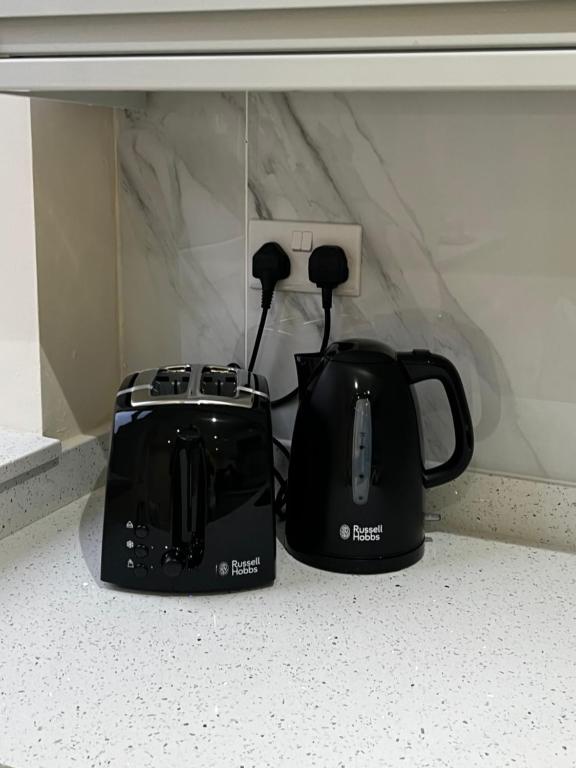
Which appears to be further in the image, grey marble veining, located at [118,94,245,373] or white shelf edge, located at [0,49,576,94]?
grey marble veining, located at [118,94,245,373]

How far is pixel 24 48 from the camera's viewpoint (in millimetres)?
941

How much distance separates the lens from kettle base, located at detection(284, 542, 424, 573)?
1063 mm

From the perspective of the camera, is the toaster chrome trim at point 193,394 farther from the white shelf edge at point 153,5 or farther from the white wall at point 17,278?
the white shelf edge at point 153,5

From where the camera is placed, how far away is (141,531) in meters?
0.99

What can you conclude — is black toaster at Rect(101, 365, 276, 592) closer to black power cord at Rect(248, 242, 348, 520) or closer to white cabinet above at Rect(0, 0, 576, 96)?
black power cord at Rect(248, 242, 348, 520)

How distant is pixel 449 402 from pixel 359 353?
0.48 ft

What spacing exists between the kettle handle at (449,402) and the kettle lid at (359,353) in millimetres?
23

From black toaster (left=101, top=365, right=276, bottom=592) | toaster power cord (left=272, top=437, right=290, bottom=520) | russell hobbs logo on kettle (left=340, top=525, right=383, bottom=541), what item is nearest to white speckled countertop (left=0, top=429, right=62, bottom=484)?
black toaster (left=101, top=365, right=276, bottom=592)

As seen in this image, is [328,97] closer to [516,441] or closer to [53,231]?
[53,231]

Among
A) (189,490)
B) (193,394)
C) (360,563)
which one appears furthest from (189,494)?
(360,563)

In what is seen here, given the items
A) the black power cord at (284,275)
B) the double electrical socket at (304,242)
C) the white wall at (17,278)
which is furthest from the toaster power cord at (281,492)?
the white wall at (17,278)

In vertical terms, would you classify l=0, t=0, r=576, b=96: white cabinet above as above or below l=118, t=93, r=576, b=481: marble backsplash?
above

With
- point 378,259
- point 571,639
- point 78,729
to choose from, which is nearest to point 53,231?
point 378,259

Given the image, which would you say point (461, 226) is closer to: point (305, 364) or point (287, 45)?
point (305, 364)
